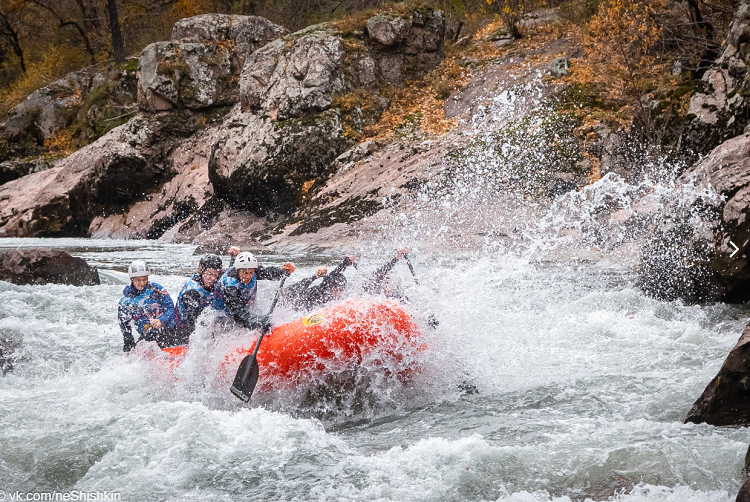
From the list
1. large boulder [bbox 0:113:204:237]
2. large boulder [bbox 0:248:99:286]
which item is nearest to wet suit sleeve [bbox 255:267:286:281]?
large boulder [bbox 0:248:99:286]

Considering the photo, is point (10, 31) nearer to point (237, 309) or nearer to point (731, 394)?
point (237, 309)

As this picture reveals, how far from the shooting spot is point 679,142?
1131 centimetres

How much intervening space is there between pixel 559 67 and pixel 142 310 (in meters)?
13.8

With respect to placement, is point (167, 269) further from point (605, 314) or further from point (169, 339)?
point (605, 314)

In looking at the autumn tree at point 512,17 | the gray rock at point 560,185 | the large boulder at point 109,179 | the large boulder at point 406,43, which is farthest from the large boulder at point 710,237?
the large boulder at point 109,179

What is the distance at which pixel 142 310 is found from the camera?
715cm

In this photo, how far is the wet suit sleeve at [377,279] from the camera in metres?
7.19

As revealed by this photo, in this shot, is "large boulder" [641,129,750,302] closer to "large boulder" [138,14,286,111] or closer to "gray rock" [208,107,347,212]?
"gray rock" [208,107,347,212]

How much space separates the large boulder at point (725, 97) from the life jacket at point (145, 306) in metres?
8.83

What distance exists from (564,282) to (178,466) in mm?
6795

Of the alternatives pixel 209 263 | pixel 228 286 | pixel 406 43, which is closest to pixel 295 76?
pixel 406 43

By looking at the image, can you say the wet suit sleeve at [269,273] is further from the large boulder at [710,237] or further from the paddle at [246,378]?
the large boulder at [710,237]

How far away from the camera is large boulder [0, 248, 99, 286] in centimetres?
1066

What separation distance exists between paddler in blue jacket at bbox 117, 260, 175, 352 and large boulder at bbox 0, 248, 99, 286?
4468mm
